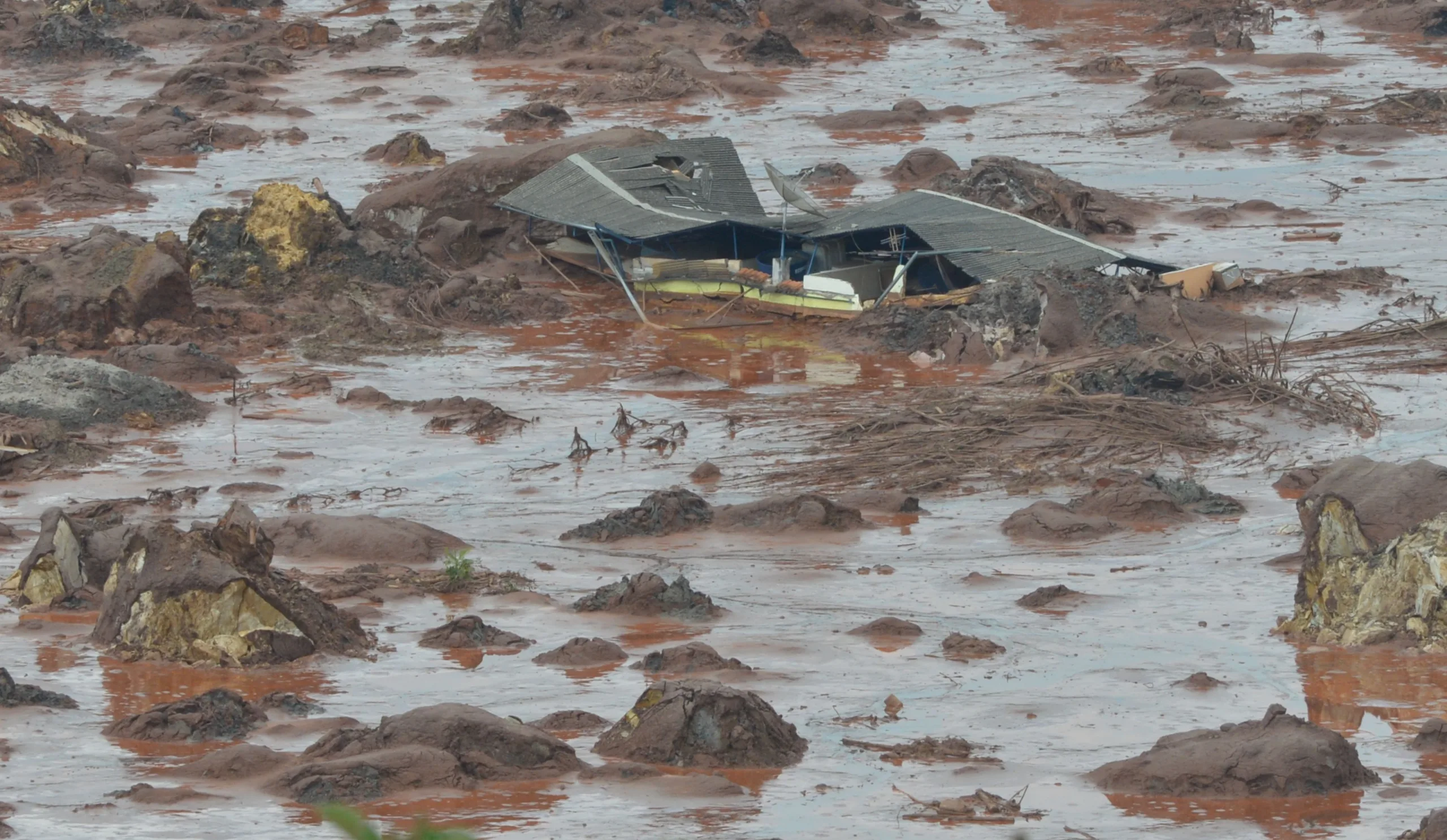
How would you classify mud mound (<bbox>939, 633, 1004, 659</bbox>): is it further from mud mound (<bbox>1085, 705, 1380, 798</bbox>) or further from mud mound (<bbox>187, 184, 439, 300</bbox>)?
mud mound (<bbox>187, 184, 439, 300</bbox>)

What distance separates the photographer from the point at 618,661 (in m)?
10.0

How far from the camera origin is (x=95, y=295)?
18250mm

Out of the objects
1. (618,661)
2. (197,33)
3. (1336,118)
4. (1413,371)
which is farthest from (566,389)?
(197,33)

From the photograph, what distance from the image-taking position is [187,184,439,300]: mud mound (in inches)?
789

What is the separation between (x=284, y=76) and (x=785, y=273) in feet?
49.3

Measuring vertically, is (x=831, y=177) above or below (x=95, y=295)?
below

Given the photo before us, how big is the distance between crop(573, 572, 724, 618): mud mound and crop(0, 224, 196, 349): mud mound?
8.27 m

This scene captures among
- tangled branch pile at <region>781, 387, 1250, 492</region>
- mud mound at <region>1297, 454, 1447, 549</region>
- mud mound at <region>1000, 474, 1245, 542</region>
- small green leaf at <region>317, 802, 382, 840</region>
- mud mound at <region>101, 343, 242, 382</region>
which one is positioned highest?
small green leaf at <region>317, 802, 382, 840</region>

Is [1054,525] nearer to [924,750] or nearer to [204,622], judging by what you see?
[924,750]

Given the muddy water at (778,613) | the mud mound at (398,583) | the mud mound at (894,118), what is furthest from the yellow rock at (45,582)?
the mud mound at (894,118)

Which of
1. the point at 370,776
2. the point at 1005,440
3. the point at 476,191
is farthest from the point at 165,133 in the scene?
the point at 370,776

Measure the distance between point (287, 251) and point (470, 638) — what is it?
1044 centimetres

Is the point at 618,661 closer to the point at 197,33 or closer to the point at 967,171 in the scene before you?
the point at 967,171

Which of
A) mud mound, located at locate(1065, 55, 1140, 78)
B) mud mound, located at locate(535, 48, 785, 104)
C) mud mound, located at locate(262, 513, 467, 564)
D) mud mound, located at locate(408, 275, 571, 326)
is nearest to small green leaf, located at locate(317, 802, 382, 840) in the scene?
mud mound, located at locate(262, 513, 467, 564)
